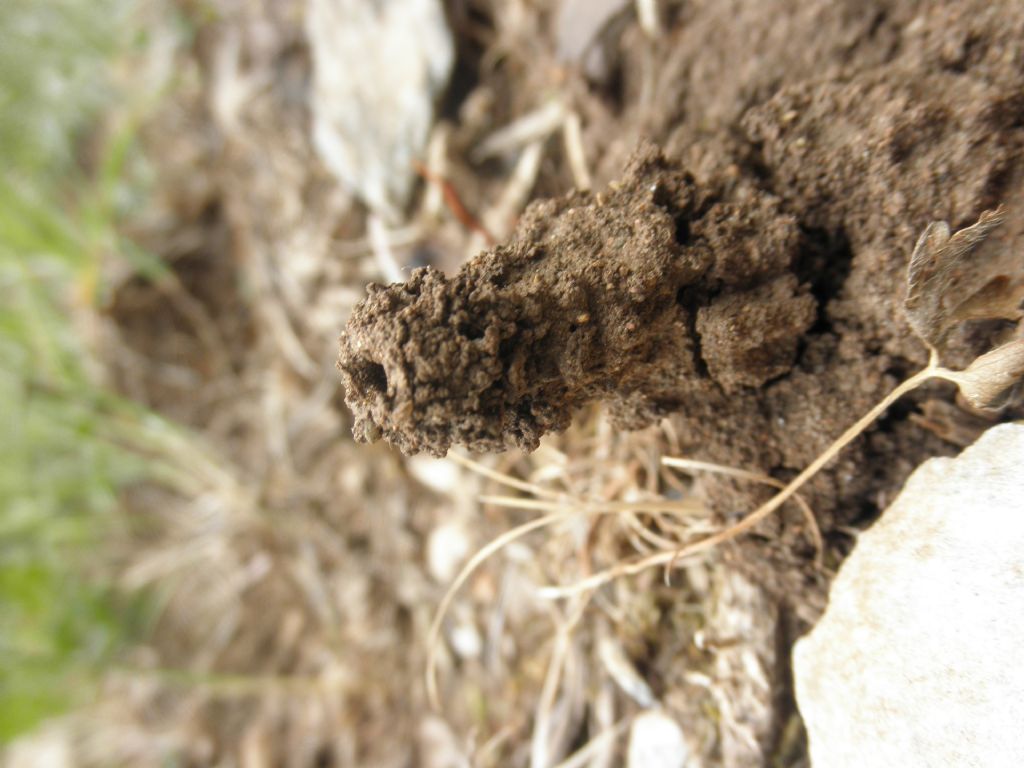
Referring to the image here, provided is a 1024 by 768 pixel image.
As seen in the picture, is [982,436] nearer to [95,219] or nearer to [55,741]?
[95,219]

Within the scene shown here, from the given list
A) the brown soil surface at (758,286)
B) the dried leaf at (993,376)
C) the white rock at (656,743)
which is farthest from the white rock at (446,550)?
the dried leaf at (993,376)

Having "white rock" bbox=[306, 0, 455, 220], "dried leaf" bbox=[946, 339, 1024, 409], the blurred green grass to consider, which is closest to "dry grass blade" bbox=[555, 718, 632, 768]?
"dried leaf" bbox=[946, 339, 1024, 409]

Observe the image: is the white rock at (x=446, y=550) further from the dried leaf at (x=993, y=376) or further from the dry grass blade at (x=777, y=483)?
the dried leaf at (x=993, y=376)

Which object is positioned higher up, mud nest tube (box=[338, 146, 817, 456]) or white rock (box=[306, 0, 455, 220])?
white rock (box=[306, 0, 455, 220])

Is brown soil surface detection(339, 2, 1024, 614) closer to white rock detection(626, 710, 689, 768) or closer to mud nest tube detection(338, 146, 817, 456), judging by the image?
mud nest tube detection(338, 146, 817, 456)

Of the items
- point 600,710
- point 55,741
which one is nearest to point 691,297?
point 600,710
